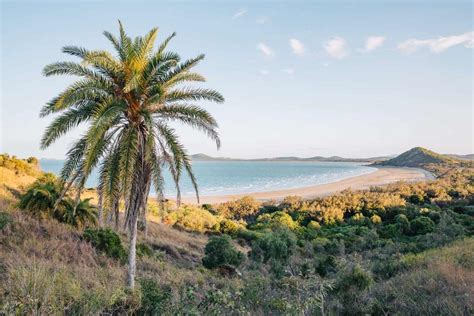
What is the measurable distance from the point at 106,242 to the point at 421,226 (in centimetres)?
2688

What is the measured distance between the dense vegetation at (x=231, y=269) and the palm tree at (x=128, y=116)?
7.15ft

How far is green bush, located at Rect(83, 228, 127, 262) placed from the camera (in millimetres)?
12758

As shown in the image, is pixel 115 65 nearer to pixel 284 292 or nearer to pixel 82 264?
pixel 82 264

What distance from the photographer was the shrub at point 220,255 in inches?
627

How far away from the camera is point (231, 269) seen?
50.2ft

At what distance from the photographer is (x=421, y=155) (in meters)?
166

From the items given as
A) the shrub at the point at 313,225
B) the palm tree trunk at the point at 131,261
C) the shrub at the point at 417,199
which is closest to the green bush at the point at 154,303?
the palm tree trunk at the point at 131,261

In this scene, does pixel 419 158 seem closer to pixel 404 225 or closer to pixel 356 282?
pixel 404 225

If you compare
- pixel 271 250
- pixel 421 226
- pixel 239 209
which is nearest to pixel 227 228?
pixel 271 250

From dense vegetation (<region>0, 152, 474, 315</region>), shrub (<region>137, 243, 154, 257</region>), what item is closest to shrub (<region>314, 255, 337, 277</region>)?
dense vegetation (<region>0, 152, 474, 315</region>)

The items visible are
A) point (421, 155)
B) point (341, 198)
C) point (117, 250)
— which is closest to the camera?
point (117, 250)

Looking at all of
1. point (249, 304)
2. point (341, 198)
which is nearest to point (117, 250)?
point (249, 304)

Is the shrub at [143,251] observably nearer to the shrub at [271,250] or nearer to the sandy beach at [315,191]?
the shrub at [271,250]

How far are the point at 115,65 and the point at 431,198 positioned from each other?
149 feet
